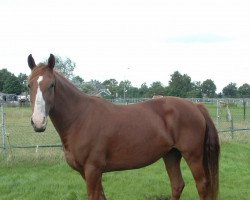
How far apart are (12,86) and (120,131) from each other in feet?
243

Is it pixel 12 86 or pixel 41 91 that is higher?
pixel 12 86

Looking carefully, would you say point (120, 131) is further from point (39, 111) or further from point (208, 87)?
point (208, 87)

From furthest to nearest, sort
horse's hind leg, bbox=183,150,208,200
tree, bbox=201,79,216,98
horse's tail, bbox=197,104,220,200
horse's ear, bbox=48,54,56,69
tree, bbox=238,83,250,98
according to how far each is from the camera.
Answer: tree, bbox=201,79,216,98 → tree, bbox=238,83,250,98 → horse's tail, bbox=197,104,220,200 → horse's hind leg, bbox=183,150,208,200 → horse's ear, bbox=48,54,56,69

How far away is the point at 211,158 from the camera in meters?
5.61

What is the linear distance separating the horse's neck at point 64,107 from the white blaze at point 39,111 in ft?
1.30

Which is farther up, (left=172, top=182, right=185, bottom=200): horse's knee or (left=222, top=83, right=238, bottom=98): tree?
(left=222, top=83, right=238, bottom=98): tree

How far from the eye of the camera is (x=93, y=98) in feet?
17.0

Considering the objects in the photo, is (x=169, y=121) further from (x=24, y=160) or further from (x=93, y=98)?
(x=24, y=160)

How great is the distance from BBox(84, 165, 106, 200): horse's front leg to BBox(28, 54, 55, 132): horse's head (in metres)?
0.88

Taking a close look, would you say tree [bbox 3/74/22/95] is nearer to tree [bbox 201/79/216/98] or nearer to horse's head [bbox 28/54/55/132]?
tree [bbox 201/79/216/98]

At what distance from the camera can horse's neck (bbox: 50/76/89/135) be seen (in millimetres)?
4781

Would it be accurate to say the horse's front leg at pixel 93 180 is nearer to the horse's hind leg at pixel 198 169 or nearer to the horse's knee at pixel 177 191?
the horse's hind leg at pixel 198 169

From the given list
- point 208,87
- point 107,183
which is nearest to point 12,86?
point 208,87

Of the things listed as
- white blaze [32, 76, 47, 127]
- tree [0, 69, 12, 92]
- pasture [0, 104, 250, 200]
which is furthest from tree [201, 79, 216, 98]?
white blaze [32, 76, 47, 127]
